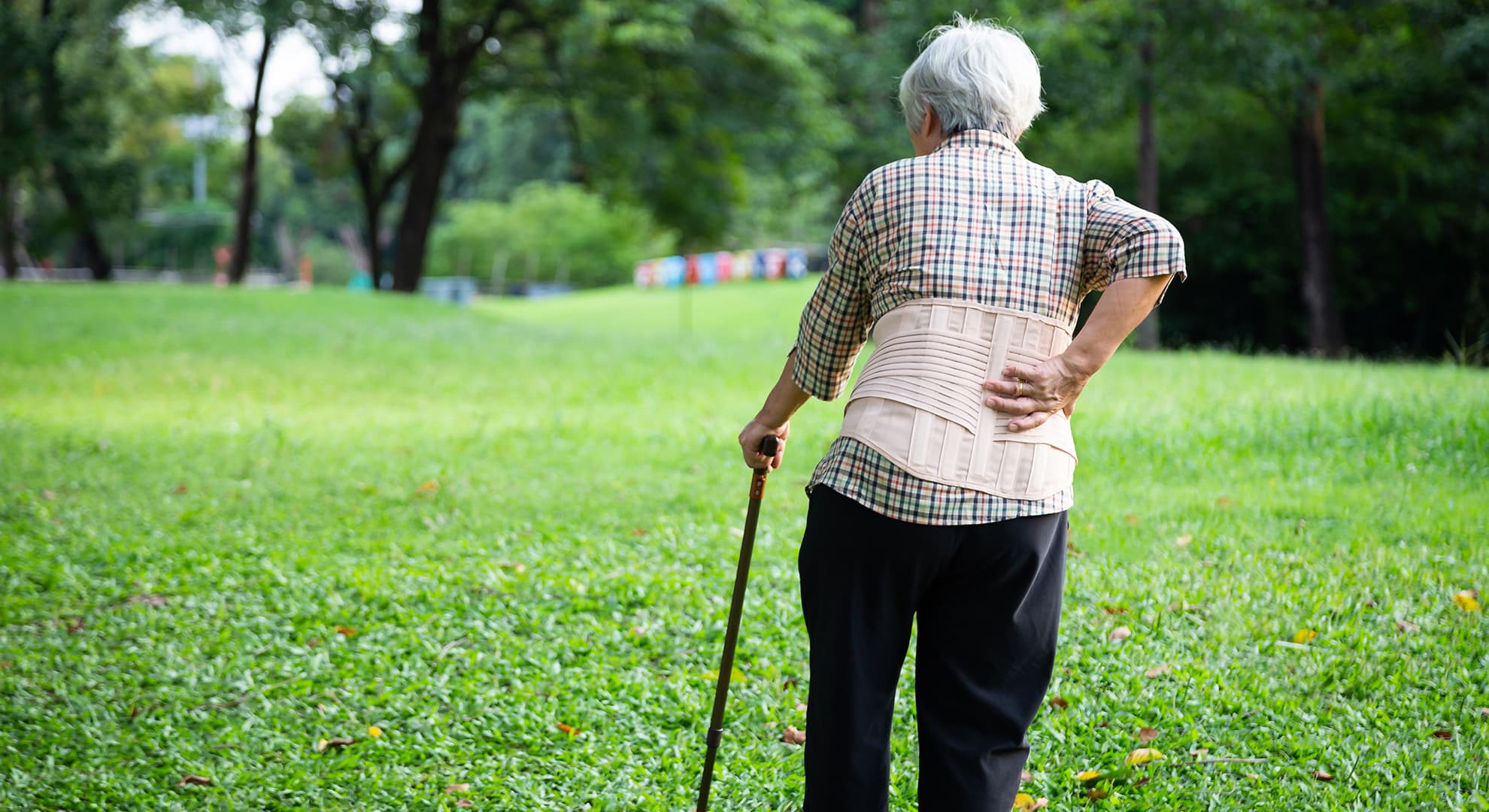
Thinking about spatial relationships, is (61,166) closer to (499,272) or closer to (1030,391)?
(1030,391)

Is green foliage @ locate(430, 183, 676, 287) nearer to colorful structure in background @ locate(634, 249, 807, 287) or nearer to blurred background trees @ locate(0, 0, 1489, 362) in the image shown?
colorful structure in background @ locate(634, 249, 807, 287)

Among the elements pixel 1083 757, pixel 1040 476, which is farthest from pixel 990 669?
pixel 1083 757

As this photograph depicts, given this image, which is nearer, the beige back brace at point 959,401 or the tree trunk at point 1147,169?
the beige back brace at point 959,401

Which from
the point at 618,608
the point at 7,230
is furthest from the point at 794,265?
the point at 618,608

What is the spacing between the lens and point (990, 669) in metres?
2.44

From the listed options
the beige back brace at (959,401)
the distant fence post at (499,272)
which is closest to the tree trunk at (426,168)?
the beige back brace at (959,401)

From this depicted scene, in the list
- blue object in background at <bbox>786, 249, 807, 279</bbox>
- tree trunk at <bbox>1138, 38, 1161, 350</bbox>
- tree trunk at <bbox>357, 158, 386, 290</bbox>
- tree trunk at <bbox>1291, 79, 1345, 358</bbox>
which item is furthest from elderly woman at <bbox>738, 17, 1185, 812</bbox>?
blue object in background at <bbox>786, 249, 807, 279</bbox>

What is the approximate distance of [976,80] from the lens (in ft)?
7.83

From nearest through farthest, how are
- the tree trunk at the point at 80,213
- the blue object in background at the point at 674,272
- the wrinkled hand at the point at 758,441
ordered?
the wrinkled hand at the point at 758,441, the tree trunk at the point at 80,213, the blue object in background at the point at 674,272

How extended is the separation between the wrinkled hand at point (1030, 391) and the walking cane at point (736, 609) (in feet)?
1.93

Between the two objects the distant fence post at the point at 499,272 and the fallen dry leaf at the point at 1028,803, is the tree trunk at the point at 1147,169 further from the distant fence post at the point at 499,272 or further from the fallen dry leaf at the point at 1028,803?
the distant fence post at the point at 499,272

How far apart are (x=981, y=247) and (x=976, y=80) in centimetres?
33

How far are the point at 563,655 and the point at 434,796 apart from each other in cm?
102

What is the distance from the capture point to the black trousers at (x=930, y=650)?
238 centimetres
